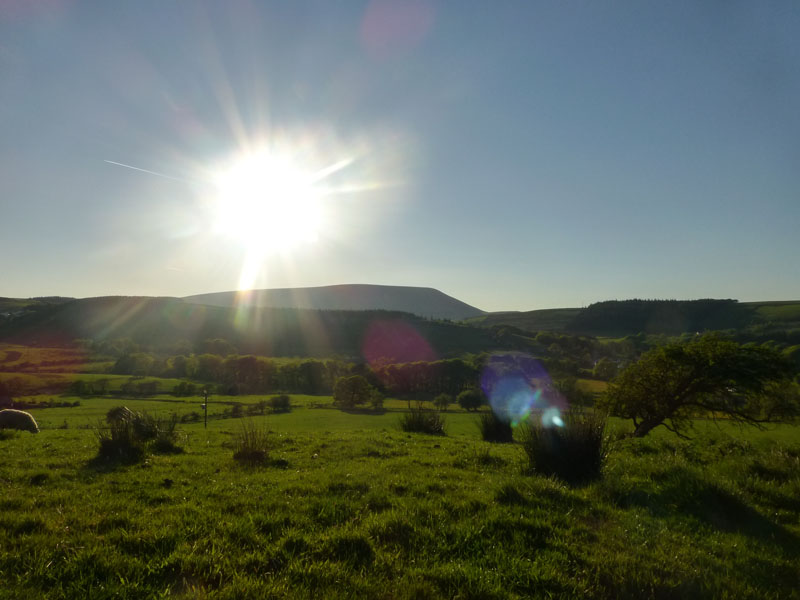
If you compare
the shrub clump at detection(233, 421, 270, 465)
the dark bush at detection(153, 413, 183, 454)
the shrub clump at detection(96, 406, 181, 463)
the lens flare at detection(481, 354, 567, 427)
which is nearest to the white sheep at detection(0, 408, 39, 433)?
the shrub clump at detection(96, 406, 181, 463)

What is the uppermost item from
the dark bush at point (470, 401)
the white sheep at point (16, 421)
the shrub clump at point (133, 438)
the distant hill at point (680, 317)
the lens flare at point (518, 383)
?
the distant hill at point (680, 317)

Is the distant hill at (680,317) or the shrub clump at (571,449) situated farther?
the distant hill at (680,317)

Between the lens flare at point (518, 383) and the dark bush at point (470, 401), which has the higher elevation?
the lens flare at point (518, 383)

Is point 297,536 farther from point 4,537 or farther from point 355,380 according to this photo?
point 355,380

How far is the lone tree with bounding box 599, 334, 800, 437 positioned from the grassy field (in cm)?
1574

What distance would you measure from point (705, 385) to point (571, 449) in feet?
63.0

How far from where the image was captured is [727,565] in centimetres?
482

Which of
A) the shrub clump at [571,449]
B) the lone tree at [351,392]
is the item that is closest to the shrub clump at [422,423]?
the shrub clump at [571,449]

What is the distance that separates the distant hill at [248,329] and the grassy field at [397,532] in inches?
5020

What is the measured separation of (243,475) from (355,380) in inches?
2322

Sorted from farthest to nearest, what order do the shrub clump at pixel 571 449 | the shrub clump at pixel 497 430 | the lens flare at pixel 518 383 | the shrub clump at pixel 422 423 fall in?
1. the lens flare at pixel 518 383
2. the shrub clump at pixel 422 423
3. the shrub clump at pixel 497 430
4. the shrub clump at pixel 571 449

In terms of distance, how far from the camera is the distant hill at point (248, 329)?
Answer: 482ft

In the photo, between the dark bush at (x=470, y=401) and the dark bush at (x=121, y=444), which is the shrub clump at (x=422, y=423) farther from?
the dark bush at (x=470, y=401)

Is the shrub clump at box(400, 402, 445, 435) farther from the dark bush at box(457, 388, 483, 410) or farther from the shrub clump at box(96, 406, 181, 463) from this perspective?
the dark bush at box(457, 388, 483, 410)
